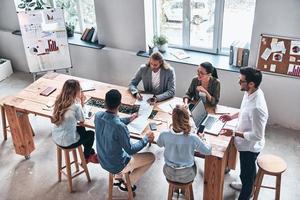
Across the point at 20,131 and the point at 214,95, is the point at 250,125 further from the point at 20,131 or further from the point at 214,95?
the point at 20,131

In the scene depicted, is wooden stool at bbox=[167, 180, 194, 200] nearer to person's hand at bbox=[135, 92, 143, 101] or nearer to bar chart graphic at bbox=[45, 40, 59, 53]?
person's hand at bbox=[135, 92, 143, 101]

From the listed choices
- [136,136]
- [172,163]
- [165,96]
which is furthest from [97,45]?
[172,163]

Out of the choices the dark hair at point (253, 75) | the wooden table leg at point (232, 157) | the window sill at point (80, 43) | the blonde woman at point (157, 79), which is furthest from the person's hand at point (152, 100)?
the window sill at point (80, 43)

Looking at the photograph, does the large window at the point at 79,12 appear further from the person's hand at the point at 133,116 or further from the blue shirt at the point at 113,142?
the blue shirt at the point at 113,142

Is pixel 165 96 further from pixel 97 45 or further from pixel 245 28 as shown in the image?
pixel 97 45

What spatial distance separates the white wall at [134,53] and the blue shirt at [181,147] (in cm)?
191

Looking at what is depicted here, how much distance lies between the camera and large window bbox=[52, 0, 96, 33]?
602 cm

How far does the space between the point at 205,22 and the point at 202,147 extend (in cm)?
254

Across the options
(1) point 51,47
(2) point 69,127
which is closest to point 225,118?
(2) point 69,127

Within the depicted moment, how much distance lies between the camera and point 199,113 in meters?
3.75

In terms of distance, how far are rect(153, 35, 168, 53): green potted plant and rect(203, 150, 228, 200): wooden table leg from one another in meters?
2.35

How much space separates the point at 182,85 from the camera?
17.9ft

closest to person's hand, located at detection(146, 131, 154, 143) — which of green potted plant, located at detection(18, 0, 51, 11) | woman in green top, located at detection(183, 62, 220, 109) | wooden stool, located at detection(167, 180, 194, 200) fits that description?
wooden stool, located at detection(167, 180, 194, 200)

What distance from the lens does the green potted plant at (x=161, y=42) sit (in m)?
5.43
